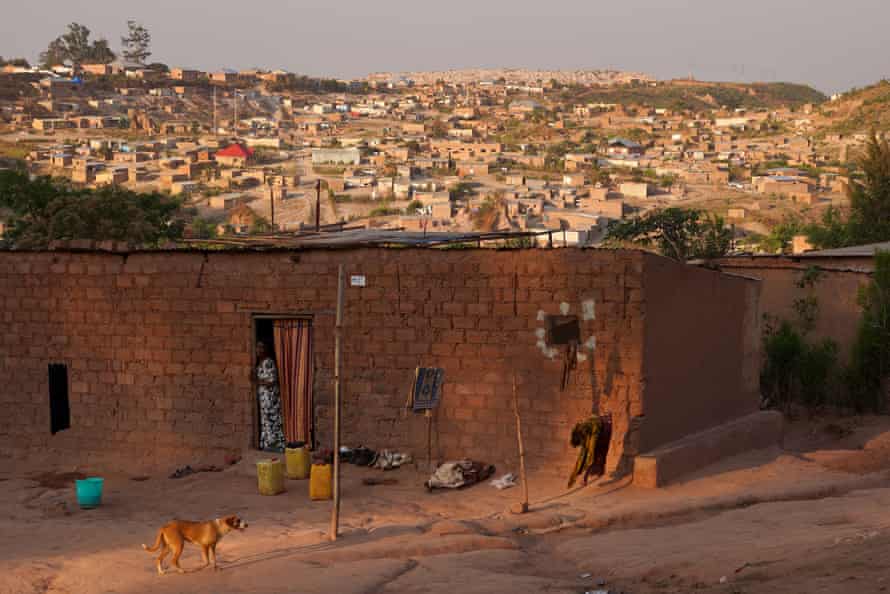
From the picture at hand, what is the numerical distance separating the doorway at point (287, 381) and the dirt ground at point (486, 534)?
537mm

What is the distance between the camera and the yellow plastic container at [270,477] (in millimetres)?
10047

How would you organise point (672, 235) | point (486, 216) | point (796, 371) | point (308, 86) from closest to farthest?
1. point (796, 371)
2. point (672, 235)
3. point (486, 216)
4. point (308, 86)

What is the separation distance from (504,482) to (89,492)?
360cm

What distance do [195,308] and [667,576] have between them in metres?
6.26

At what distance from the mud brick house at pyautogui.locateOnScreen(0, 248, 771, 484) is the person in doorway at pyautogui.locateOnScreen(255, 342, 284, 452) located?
13 cm

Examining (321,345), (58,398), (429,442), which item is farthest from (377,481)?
(58,398)

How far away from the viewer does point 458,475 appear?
32.7 feet

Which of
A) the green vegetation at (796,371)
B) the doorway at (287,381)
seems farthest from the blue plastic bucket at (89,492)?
the green vegetation at (796,371)

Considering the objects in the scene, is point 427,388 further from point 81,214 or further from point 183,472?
point 81,214

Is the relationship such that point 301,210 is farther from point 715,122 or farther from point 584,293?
point 715,122

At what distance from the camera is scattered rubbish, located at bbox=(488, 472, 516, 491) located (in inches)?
388

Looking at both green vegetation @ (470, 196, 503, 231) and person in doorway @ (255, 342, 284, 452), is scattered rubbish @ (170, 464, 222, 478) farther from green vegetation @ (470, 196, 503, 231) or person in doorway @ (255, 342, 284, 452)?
green vegetation @ (470, 196, 503, 231)

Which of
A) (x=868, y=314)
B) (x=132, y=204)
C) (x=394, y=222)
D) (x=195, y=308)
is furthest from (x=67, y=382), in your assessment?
(x=394, y=222)

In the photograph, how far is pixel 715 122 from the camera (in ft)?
320
